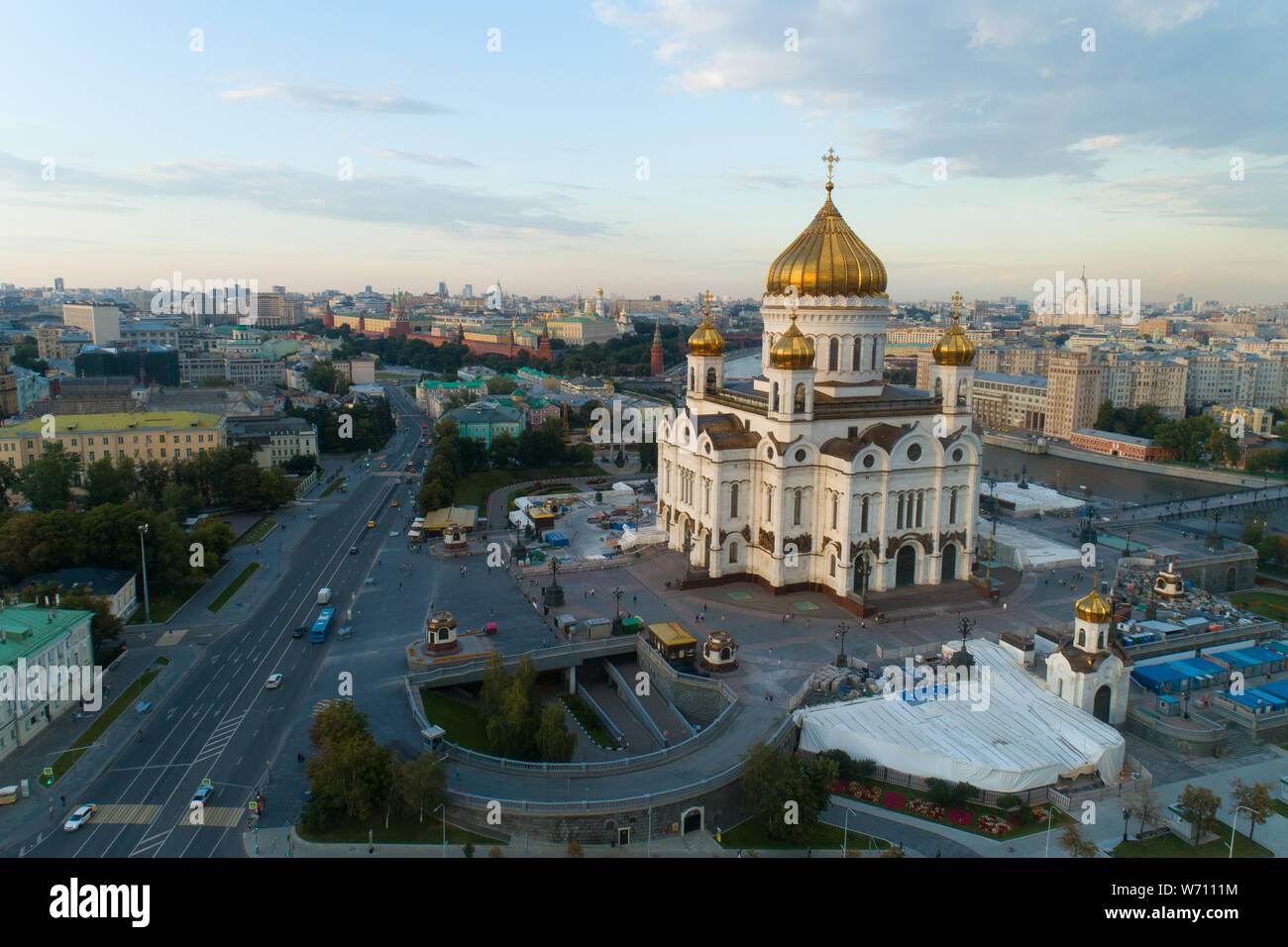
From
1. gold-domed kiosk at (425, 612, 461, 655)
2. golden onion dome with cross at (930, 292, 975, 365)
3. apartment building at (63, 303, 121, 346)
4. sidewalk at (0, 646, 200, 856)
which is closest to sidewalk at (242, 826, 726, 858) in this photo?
sidewalk at (0, 646, 200, 856)

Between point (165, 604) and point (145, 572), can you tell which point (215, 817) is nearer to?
point (145, 572)

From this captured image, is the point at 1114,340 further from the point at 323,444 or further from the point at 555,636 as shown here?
the point at 555,636

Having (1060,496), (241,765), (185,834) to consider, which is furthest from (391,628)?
(1060,496)

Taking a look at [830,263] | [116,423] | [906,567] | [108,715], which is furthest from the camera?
[116,423]

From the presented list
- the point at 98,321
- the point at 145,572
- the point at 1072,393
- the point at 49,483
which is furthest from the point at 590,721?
the point at 98,321

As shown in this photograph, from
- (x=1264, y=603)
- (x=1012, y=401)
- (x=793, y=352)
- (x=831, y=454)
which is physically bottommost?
(x=1264, y=603)

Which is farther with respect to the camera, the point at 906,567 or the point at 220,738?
the point at 906,567

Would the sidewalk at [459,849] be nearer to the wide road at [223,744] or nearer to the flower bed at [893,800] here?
the wide road at [223,744]
